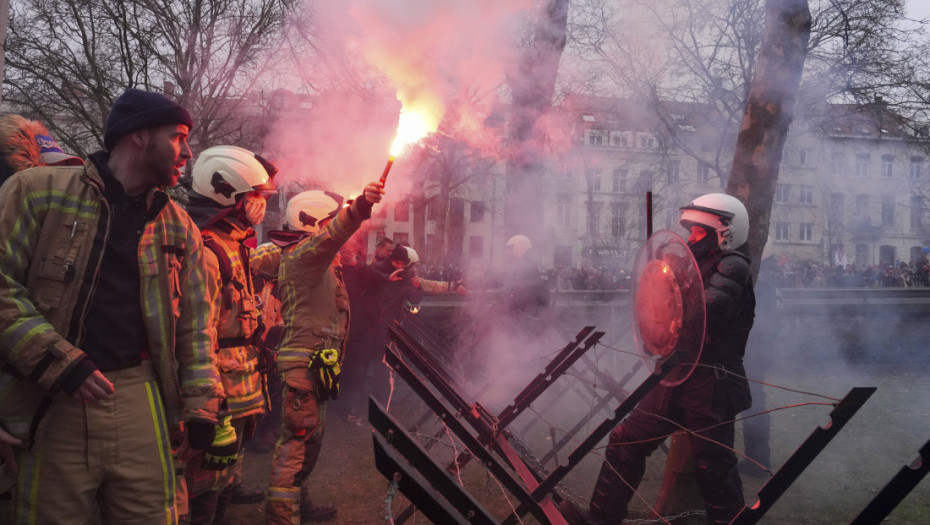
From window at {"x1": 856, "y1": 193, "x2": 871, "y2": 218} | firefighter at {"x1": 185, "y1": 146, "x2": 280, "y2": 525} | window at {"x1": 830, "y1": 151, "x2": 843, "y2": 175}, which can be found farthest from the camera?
window at {"x1": 856, "y1": 193, "x2": 871, "y2": 218}

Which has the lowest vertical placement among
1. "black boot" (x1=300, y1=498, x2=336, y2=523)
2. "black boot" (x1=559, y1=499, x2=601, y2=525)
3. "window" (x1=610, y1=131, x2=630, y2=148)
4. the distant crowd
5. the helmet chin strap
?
"black boot" (x1=300, y1=498, x2=336, y2=523)

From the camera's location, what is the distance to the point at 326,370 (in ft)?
11.0

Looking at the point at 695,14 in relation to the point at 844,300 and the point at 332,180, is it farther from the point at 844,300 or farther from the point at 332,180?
the point at 332,180

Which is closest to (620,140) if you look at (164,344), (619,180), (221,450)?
(619,180)

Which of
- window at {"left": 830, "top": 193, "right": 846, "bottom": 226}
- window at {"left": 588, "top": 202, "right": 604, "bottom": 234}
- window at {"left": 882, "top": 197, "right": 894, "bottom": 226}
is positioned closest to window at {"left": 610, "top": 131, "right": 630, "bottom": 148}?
window at {"left": 830, "top": 193, "right": 846, "bottom": 226}

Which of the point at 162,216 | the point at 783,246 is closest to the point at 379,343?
the point at 162,216

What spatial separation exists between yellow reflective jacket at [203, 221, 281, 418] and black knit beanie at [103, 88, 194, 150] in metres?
0.88

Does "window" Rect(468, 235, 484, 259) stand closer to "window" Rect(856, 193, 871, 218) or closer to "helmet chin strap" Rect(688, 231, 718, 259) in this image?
"window" Rect(856, 193, 871, 218)

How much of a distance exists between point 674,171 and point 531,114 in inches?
416

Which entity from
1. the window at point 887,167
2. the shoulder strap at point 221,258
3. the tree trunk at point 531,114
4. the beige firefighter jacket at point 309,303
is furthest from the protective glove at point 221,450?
the window at point 887,167

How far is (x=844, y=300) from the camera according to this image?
48.6 feet

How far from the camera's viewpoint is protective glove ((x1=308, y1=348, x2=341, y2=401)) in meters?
3.33

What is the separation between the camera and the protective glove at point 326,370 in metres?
3.33

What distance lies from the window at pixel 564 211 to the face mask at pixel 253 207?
2602 centimetres
